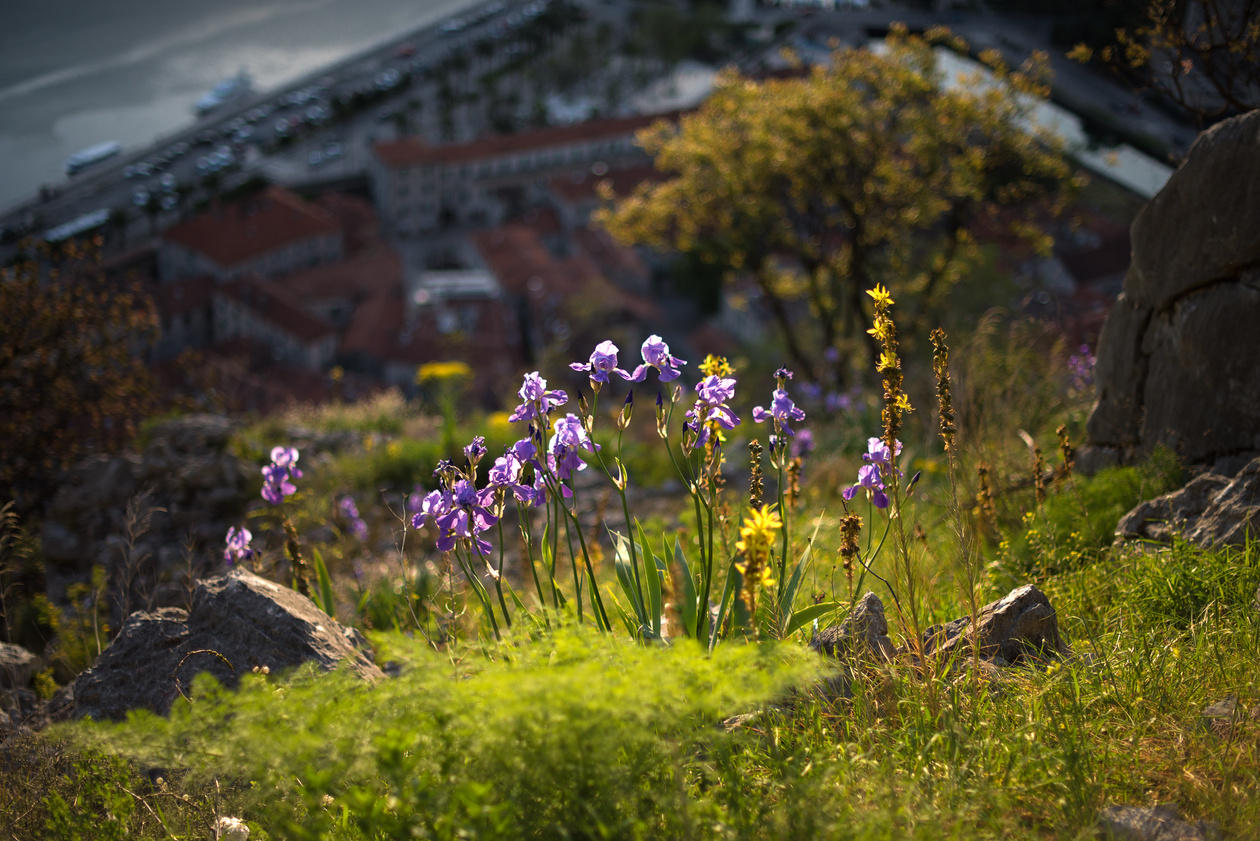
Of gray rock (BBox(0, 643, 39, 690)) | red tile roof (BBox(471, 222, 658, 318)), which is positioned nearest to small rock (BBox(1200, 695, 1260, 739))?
gray rock (BBox(0, 643, 39, 690))

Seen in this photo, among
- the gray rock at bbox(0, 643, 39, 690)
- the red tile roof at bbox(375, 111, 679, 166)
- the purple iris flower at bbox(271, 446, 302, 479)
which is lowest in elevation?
the gray rock at bbox(0, 643, 39, 690)

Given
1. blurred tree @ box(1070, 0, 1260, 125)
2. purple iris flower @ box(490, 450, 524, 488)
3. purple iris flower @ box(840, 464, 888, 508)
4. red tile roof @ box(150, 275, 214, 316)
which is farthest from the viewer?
red tile roof @ box(150, 275, 214, 316)

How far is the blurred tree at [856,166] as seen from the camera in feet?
32.8

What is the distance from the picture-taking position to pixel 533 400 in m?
2.49

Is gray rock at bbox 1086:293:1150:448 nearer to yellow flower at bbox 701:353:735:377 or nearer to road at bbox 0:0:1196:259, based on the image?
yellow flower at bbox 701:353:735:377

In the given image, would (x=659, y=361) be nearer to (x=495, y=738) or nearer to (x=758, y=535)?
(x=758, y=535)

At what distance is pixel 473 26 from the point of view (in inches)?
3223

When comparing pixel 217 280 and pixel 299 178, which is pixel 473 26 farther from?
pixel 217 280

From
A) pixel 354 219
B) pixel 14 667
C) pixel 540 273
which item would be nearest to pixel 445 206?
pixel 354 219

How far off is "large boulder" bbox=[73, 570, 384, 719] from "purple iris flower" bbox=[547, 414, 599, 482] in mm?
941

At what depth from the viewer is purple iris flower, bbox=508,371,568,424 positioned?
244cm

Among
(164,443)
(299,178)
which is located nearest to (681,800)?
(164,443)

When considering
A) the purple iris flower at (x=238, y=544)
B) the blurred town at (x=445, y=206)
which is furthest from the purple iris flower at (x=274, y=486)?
the blurred town at (x=445, y=206)

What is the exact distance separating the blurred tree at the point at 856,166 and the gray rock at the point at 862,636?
8.11 metres
